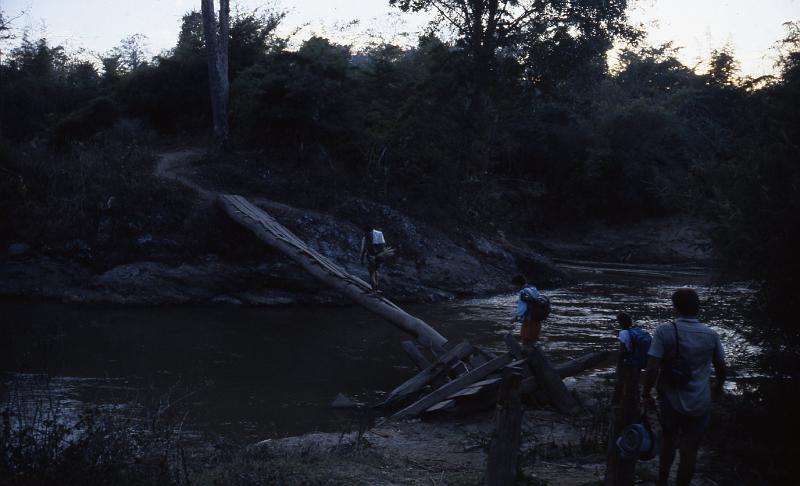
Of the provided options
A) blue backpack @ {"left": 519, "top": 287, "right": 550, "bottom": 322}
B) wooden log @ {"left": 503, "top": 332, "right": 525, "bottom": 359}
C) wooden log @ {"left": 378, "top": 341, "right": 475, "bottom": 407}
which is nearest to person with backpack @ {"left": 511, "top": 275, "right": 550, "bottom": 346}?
blue backpack @ {"left": 519, "top": 287, "right": 550, "bottom": 322}

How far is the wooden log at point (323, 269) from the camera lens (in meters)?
12.5

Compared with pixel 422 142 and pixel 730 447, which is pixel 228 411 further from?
pixel 422 142

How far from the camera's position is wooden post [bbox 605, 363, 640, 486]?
207 inches

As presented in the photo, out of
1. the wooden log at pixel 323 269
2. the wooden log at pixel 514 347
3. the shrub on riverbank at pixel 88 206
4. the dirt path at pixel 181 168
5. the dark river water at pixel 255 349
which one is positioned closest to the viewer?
the wooden log at pixel 514 347

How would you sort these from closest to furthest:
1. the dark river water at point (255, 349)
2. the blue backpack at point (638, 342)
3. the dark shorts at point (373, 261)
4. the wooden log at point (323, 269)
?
1. the blue backpack at point (638, 342)
2. the dark river water at point (255, 349)
3. the wooden log at point (323, 269)
4. the dark shorts at point (373, 261)

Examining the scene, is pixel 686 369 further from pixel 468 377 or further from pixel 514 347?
pixel 468 377

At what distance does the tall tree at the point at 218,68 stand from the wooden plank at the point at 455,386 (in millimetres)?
16849

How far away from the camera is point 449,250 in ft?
76.6

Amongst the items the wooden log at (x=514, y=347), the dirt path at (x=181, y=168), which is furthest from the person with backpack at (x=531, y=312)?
the dirt path at (x=181, y=168)

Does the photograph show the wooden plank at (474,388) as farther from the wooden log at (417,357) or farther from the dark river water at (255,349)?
the wooden log at (417,357)

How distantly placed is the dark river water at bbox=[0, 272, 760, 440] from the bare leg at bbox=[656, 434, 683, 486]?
3019 millimetres

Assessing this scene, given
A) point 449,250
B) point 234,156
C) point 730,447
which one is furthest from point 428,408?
point 234,156

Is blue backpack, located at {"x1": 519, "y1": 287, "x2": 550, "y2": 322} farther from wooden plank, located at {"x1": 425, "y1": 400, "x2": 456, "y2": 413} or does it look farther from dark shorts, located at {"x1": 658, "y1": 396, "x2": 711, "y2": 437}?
dark shorts, located at {"x1": 658, "y1": 396, "x2": 711, "y2": 437}

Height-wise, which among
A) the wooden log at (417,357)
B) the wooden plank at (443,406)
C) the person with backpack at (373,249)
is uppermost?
the person with backpack at (373,249)
